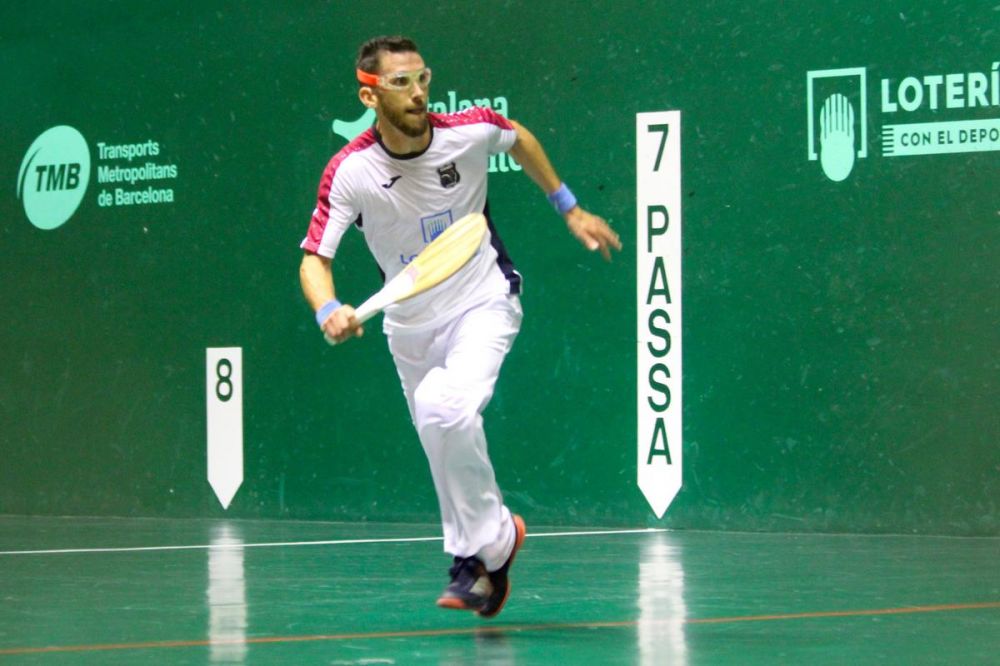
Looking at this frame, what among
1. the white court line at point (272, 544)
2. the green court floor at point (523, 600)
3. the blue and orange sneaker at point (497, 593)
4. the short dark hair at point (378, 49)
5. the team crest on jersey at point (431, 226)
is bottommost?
the white court line at point (272, 544)

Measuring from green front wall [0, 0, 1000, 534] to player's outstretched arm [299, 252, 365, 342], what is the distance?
111 inches

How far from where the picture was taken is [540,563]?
19.4ft

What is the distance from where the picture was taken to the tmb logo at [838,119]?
6.88 metres

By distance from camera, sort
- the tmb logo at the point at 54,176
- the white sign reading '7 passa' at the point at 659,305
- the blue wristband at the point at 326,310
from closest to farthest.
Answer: the blue wristband at the point at 326,310
the white sign reading '7 passa' at the point at 659,305
the tmb logo at the point at 54,176

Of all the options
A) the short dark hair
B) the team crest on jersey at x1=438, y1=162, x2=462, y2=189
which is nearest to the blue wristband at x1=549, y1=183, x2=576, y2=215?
the team crest on jersey at x1=438, y1=162, x2=462, y2=189

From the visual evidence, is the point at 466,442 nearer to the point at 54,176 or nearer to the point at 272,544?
the point at 272,544

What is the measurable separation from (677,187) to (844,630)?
10.9 feet

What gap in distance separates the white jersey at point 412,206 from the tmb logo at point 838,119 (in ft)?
8.29

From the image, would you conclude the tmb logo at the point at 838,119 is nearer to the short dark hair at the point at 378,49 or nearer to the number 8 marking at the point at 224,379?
the short dark hair at the point at 378,49

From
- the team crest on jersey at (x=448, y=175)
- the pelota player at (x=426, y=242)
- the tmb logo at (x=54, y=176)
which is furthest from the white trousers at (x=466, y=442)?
the tmb logo at (x=54, y=176)

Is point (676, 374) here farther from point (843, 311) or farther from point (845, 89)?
point (845, 89)

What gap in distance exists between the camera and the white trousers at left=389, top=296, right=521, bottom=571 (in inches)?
172

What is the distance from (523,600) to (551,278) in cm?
274

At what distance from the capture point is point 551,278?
7469 millimetres
